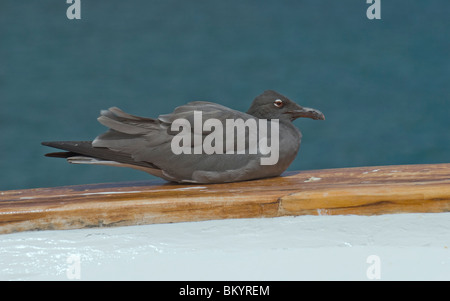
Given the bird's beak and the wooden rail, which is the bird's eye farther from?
the wooden rail

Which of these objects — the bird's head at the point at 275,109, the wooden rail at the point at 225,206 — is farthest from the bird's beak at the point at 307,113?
the wooden rail at the point at 225,206

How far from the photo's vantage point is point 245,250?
3.47ft

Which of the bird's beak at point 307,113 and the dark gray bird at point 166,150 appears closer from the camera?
the dark gray bird at point 166,150

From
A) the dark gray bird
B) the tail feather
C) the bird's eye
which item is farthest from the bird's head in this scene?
the tail feather

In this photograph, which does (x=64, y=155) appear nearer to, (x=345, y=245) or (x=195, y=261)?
(x=195, y=261)

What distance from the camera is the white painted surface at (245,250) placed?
99cm

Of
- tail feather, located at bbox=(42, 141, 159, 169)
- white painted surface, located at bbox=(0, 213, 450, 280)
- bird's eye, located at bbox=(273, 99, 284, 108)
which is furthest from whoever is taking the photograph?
bird's eye, located at bbox=(273, 99, 284, 108)

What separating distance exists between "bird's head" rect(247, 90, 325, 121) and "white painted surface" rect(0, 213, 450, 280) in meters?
0.46

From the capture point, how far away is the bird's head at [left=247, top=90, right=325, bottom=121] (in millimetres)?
1496

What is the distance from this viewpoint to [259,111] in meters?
1.50

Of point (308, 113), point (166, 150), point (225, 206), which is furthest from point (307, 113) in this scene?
point (225, 206)

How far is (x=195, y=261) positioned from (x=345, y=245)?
0.28 meters

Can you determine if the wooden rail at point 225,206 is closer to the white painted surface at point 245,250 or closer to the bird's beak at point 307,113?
the white painted surface at point 245,250

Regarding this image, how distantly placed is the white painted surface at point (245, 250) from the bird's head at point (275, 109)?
0.46 metres
